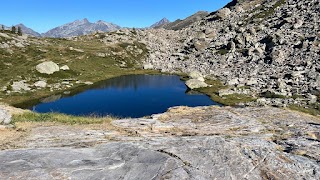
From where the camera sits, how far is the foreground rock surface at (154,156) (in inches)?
616

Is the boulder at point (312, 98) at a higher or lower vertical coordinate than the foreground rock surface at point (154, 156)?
lower

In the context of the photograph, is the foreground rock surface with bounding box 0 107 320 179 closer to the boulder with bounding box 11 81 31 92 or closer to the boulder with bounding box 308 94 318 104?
the boulder with bounding box 308 94 318 104

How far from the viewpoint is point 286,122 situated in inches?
1191

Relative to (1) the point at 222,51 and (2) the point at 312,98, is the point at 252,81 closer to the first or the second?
(2) the point at 312,98

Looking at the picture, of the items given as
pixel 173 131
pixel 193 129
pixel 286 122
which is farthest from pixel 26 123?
pixel 286 122

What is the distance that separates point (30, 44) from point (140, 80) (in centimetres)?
6489

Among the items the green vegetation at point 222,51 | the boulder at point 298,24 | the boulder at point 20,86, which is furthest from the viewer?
the green vegetation at point 222,51

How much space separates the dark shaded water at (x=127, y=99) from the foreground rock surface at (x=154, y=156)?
166 feet

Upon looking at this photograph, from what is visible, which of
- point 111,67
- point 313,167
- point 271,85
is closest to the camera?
point 313,167

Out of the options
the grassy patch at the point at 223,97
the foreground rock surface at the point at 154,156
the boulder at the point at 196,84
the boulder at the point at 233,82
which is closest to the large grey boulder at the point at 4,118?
the foreground rock surface at the point at 154,156

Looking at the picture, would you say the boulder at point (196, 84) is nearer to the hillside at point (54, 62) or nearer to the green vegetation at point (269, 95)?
the green vegetation at point (269, 95)

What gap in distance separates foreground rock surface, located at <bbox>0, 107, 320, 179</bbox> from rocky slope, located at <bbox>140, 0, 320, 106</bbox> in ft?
234

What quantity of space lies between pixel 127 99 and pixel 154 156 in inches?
3466

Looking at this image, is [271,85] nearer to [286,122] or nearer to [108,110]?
[108,110]
